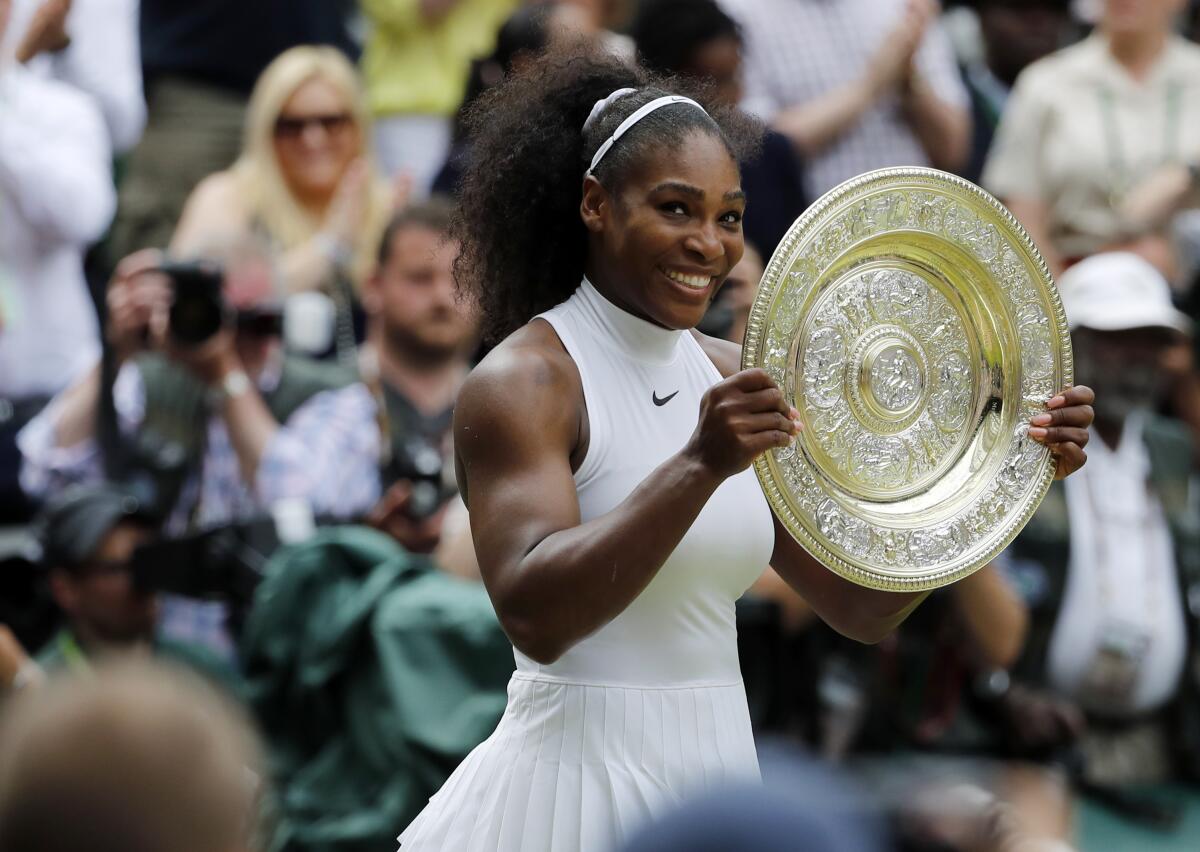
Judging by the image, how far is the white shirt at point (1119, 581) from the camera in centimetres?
553

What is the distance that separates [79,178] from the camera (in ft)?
19.4

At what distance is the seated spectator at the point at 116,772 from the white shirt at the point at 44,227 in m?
4.36

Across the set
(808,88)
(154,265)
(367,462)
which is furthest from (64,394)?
(808,88)

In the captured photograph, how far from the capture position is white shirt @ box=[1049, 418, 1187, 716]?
18.1 feet

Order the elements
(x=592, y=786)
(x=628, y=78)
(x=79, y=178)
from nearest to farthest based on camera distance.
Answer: (x=592, y=786), (x=628, y=78), (x=79, y=178)

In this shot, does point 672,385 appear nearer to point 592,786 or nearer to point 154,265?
point 592,786

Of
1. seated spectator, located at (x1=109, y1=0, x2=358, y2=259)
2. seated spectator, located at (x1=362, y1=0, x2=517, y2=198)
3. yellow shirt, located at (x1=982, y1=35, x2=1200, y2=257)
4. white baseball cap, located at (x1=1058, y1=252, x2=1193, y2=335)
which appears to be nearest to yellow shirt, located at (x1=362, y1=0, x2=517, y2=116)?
seated spectator, located at (x1=362, y1=0, x2=517, y2=198)

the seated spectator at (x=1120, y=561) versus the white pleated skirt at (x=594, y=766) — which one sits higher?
the white pleated skirt at (x=594, y=766)

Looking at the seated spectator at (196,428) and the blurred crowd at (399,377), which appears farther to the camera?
the seated spectator at (196,428)

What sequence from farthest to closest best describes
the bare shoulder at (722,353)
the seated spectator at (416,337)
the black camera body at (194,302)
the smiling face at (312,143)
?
the smiling face at (312,143), the seated spectator at (416,337), the black camera body at (194,302), the bare shoulder at (722,353)

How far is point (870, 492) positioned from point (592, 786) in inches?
23.9

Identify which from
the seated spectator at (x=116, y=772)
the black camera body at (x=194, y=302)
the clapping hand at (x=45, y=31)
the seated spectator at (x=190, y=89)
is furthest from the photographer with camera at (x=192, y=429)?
the seated spectator at (x=116, y=772)

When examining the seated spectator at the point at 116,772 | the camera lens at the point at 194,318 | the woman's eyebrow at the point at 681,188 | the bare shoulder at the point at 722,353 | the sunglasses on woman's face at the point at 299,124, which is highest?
the seated spectator at the point at 116,772

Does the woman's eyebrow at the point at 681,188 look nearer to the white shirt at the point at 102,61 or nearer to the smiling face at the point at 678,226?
the smiling face at the point at 678,226
